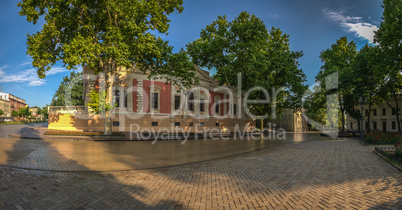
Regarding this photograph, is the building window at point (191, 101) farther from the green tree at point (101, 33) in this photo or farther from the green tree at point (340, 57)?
the green tree at point (340, 57)

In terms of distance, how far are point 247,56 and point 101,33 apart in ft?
54.9

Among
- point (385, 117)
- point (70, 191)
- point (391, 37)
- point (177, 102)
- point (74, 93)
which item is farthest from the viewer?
Answer: point (385, 117)

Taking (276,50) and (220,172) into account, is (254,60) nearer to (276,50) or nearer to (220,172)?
(276,50)

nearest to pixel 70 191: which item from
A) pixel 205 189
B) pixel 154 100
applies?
pixel 205 189

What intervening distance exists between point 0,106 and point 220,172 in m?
129

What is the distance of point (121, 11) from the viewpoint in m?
16.9

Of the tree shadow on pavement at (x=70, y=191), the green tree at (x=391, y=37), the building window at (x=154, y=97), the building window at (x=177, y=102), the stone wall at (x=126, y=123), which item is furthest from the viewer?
the building window at (x=177, y=102)

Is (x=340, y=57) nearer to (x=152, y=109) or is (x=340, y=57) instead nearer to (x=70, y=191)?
(x=152, y=109)

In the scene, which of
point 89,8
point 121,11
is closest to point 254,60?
point 121,11

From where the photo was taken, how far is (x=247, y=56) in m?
25.2

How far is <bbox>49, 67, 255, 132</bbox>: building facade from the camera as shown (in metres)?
25.0

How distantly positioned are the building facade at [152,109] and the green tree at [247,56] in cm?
579

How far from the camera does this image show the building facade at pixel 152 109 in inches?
985

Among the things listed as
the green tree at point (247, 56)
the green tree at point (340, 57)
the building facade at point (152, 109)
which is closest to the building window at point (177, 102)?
the building facade at point (152, 109)
